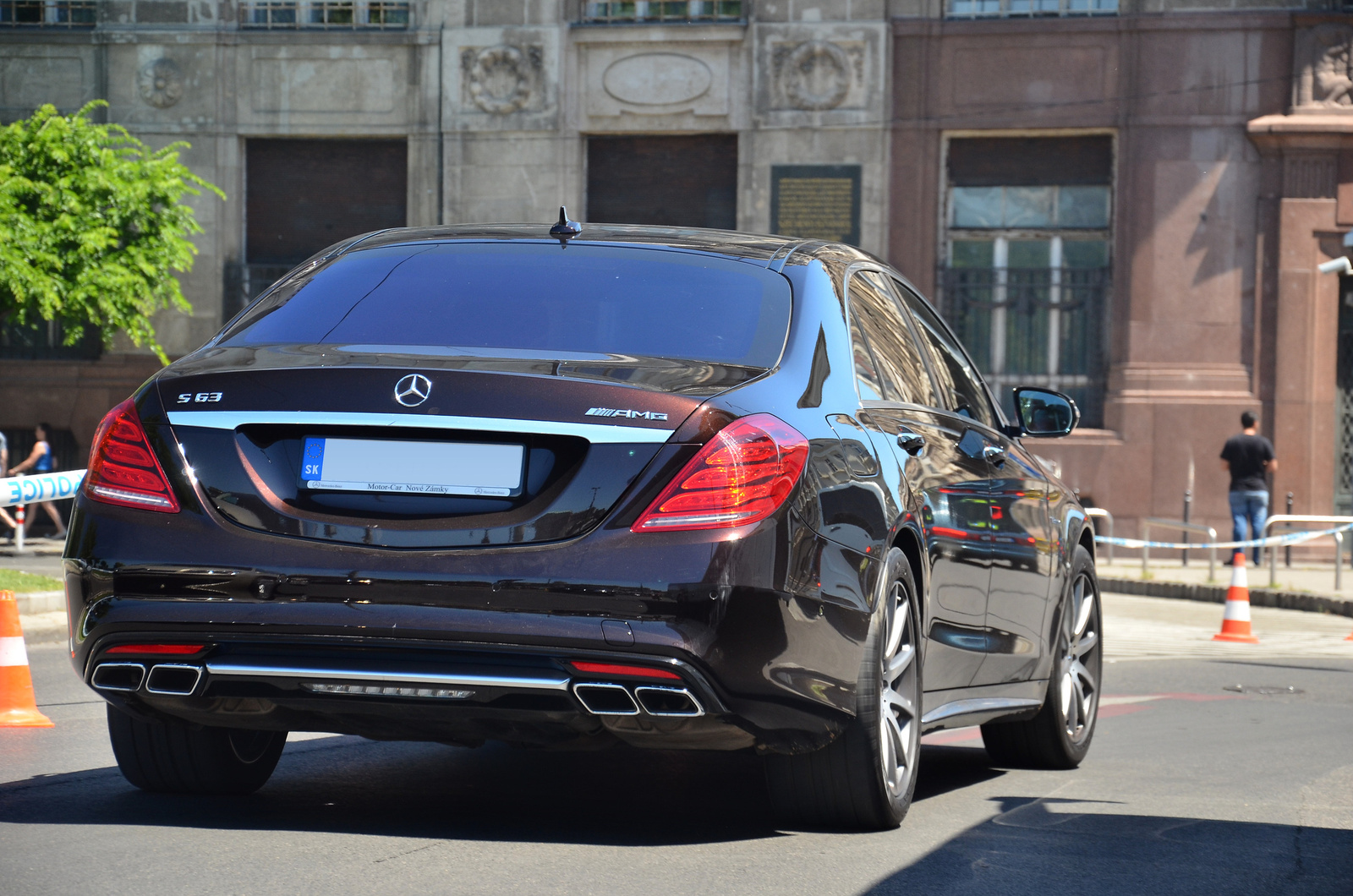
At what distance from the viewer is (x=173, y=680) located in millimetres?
4375

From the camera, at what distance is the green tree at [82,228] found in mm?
20697

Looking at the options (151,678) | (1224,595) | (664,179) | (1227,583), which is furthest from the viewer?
(664,179)

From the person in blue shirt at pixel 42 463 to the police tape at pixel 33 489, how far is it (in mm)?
14896

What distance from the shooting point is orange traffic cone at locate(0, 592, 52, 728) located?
7.04m

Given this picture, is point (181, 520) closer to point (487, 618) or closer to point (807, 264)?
point (487, 618)

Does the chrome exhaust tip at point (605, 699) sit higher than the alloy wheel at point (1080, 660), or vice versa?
the chrome exhaust tip at point (605, 699)

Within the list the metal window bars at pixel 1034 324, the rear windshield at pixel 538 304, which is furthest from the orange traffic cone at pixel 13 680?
the metal window bars at pixel 1034 324

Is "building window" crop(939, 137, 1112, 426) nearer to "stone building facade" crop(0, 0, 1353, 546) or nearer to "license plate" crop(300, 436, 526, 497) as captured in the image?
"stone building facade" crop(0, 0, 1353, 546)

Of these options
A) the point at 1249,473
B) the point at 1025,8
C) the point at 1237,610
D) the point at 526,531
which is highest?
the point at 1025,8

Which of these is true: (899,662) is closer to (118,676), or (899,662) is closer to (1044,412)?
(118,676)

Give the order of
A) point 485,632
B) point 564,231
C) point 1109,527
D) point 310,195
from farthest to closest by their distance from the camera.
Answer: point 310,195
point 1109,527
point 564,231
point 485,632

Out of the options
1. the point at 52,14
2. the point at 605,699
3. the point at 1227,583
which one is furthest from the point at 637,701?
the point at 52,14

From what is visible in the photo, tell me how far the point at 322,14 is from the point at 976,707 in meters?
21.9

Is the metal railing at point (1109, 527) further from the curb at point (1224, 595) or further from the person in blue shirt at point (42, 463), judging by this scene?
the person in blue shirt at point (42, 463)
